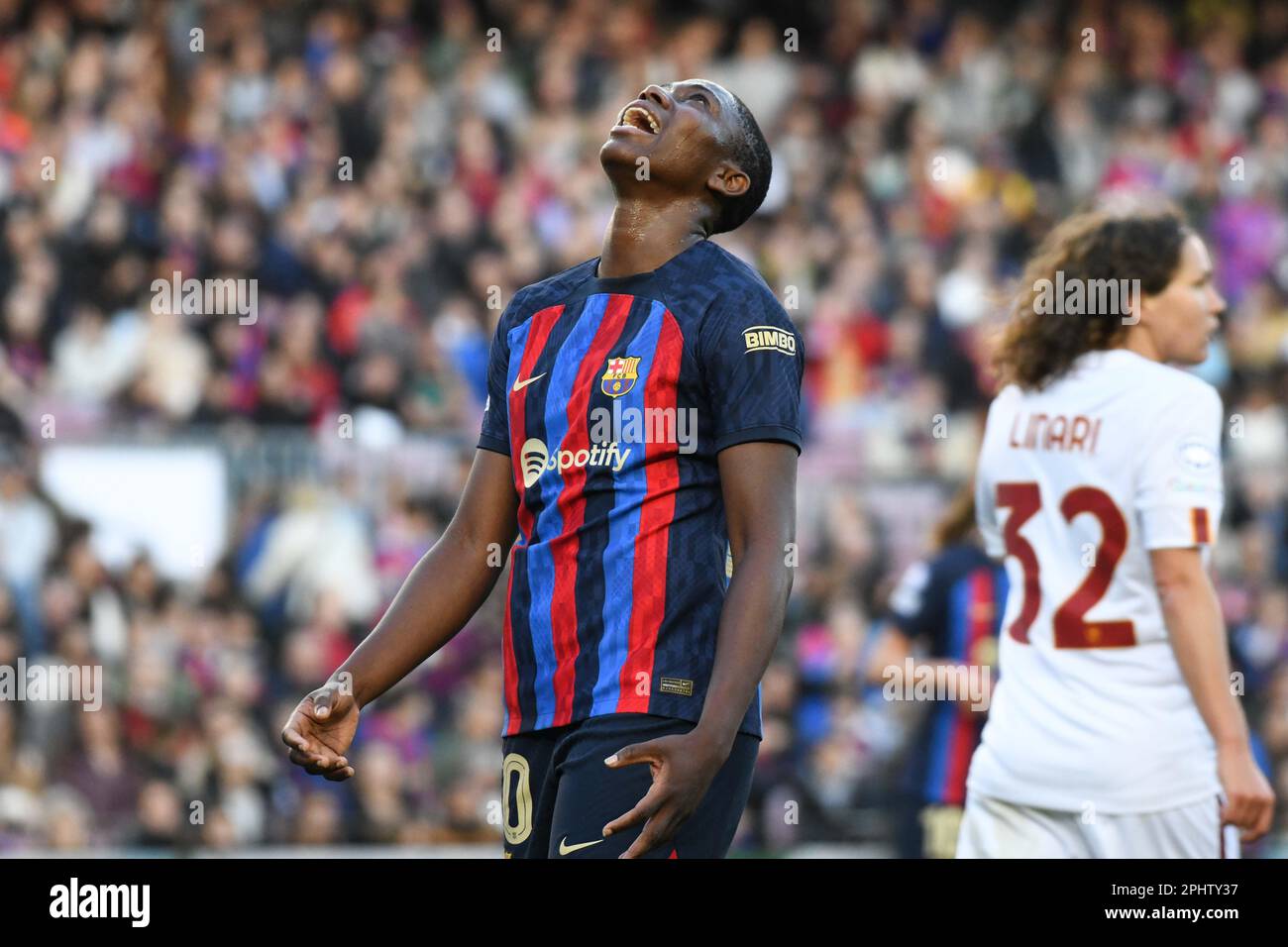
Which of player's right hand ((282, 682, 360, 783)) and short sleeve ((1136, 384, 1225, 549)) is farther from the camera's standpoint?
short sleeve ((1136, 384, 1225, 549))

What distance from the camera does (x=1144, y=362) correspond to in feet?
15.7

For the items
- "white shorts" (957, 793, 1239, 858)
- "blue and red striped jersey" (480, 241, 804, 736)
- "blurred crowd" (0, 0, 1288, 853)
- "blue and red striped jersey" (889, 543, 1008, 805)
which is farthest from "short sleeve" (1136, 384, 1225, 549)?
"blurred crowd" (0, 0, 1288, 853)

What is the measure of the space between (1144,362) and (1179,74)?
12.2m

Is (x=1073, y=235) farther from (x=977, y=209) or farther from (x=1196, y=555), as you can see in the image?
(x=977, y=209)

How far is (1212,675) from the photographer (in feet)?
14.6

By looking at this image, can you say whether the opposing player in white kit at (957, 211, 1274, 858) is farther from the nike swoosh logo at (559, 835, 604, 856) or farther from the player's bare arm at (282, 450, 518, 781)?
the nike swoosh logo at (559, 835, 604, 856)

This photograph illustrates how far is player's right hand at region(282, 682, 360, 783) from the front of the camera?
367cm

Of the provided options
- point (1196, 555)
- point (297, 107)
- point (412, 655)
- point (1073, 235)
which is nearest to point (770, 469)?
point (412, 655)

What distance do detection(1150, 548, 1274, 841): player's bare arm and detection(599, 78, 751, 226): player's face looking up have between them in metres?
1.46

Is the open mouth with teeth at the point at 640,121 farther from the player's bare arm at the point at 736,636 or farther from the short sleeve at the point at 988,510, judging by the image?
the short sleeve at the point at 988,510

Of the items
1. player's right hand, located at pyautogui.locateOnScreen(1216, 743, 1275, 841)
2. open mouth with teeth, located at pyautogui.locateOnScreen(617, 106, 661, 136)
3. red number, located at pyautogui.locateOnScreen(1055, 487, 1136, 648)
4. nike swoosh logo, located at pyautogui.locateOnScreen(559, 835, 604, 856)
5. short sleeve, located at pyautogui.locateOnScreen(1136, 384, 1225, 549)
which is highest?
open mouth with teeth, located at pyautogui.locateOnScreen(617, 106, 661, 136)

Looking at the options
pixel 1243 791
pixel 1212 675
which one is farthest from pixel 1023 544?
pixel 1243 791

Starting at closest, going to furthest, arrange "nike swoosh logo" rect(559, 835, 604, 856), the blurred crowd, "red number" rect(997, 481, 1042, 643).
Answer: "nike swoosh logo" rect(559, 835, 604, 856) < "red number" rect(997, 481, 1042, 643) < the blurred crowd
